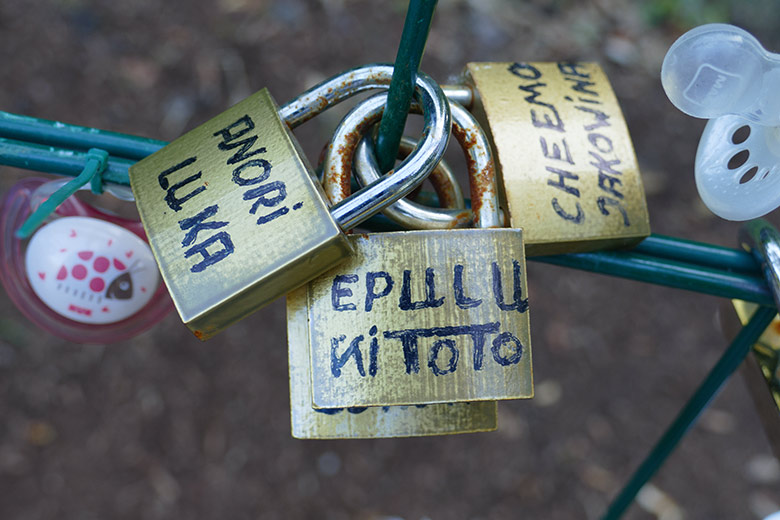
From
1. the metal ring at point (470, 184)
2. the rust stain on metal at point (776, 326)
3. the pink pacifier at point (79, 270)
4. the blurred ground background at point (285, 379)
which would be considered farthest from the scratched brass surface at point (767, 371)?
the blurred ground background at point (285, 379)

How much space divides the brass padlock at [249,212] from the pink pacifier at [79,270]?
18 cm

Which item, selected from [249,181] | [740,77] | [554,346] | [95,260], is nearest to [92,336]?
[95,260]

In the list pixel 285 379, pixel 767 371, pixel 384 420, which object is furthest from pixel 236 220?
pixel 285 379

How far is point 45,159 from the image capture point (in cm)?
56

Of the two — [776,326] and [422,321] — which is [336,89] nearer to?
[422,321]

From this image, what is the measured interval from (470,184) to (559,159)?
97mm

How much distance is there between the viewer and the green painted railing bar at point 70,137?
564 mm

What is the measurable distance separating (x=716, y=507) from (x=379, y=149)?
1.77 meters

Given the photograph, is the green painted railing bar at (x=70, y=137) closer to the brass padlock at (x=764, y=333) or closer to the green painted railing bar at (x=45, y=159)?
the green painted railing bar at (x=45, y=159)

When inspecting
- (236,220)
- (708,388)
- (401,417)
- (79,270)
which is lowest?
(708,388)

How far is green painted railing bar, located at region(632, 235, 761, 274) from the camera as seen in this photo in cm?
62

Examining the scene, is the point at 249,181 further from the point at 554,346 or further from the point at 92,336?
the point at 554,346

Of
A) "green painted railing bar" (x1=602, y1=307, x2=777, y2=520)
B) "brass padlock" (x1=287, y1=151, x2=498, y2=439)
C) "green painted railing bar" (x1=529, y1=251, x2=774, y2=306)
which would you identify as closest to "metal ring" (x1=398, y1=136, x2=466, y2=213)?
"brass padlock" (x1=287, y1=151, x2=498, y2=439)

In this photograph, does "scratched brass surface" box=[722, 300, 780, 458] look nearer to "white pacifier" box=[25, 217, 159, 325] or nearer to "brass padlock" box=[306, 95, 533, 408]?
"brass padlock" box=[306, 95, 533, 408]
